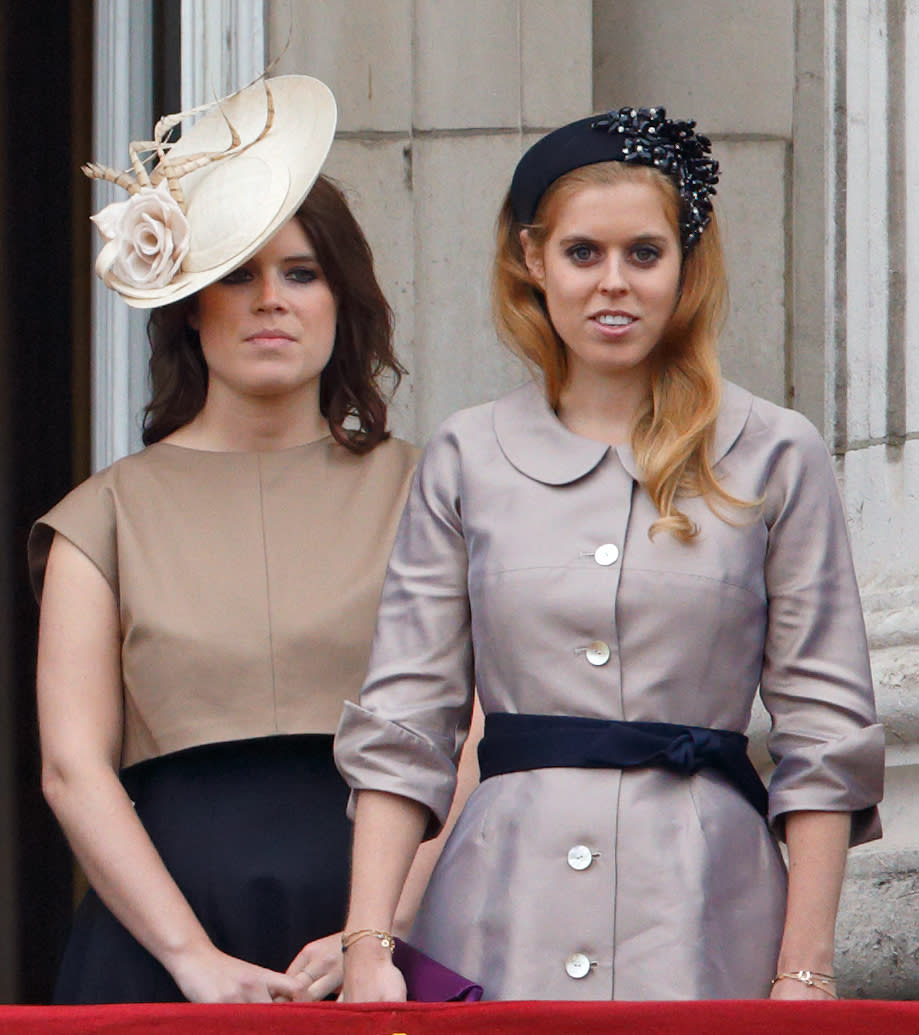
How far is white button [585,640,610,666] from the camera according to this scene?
9.07 ft

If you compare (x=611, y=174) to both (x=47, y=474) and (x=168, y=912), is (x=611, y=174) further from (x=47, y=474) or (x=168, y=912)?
(x=47, y=474)

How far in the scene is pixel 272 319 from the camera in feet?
11.0

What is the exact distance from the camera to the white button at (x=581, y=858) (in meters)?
2.71

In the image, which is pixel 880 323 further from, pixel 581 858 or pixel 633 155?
pixel 581 858

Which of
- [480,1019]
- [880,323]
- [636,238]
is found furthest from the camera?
[880,323]

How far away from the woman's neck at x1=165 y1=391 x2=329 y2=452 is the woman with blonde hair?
0.55 metres

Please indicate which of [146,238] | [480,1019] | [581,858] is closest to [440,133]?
[146,238]

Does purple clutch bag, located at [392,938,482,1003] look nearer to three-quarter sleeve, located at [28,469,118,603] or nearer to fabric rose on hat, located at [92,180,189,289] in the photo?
three-quarter sleeve, located at [28,469,118,603]

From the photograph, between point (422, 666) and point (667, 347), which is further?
point (667, 347)

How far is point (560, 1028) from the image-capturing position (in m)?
2.38

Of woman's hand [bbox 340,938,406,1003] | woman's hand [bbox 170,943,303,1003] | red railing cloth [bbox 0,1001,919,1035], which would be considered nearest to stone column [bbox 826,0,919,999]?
woman's hand [bbox 170,943,303,1003]

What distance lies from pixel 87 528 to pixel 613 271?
942 millimetres

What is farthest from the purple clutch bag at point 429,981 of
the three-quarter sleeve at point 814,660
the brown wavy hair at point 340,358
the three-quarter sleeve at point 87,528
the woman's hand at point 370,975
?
the brown wavy hair at point 340,358

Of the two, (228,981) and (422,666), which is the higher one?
(422,666)
